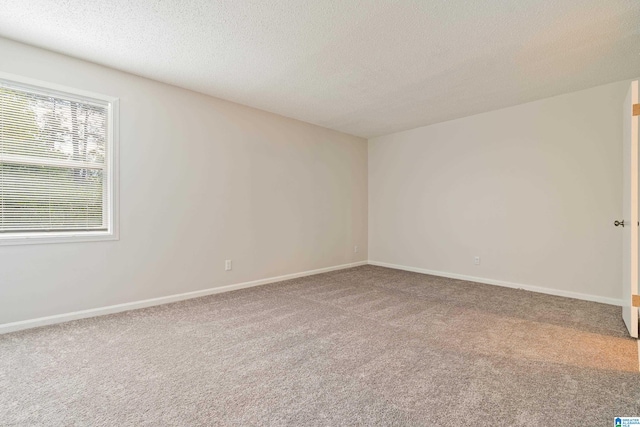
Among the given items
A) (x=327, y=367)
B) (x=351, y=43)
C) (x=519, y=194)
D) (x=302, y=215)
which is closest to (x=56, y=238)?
(x=327, y=367)

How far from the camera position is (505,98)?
389 cm

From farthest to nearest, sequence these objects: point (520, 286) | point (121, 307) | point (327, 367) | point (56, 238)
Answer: point (520, 286) < point (121, 307) < point (56, 238) < point (327, 367)

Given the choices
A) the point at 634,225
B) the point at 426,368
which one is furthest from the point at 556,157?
the point at 426,368

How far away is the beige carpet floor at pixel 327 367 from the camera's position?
1578 mm

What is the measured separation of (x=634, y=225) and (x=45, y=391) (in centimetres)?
415

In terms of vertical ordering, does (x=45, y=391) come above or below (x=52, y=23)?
below

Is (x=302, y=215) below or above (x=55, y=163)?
below

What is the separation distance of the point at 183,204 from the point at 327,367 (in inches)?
100

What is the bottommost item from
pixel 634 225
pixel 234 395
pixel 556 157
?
pixel 234 395

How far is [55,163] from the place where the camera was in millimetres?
2895

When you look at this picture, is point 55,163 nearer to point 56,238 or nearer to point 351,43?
point 56,238

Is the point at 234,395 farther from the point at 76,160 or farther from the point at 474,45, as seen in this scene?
the point at 474,45

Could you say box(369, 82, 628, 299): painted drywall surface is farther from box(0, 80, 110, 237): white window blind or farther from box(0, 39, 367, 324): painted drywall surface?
box(0, 80, 110, 237): white window blind

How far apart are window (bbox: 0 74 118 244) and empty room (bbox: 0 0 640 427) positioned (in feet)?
0.06
